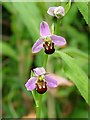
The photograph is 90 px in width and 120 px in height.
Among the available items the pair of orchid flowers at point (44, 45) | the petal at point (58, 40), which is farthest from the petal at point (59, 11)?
the petal at point (58, 40)

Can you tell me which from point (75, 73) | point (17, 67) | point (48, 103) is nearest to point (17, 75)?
point (17, 67)

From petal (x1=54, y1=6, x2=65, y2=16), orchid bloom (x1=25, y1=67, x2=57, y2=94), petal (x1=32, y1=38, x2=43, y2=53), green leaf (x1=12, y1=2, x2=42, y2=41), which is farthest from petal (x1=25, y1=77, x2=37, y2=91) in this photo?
green leaf (x1=12, y1=2, x2=42, y2=41)

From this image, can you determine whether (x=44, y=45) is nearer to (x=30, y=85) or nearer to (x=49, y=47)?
(x=49, y=47)

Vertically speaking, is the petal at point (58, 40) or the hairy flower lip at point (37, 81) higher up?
the petal at point (58, 40)

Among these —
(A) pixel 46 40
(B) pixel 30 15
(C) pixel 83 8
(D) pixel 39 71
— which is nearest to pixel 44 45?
(A) pixel 46 40

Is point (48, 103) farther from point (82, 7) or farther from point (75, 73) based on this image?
point (82, 7)

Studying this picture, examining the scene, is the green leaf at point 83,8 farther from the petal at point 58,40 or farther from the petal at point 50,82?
the petal at point 50,82
